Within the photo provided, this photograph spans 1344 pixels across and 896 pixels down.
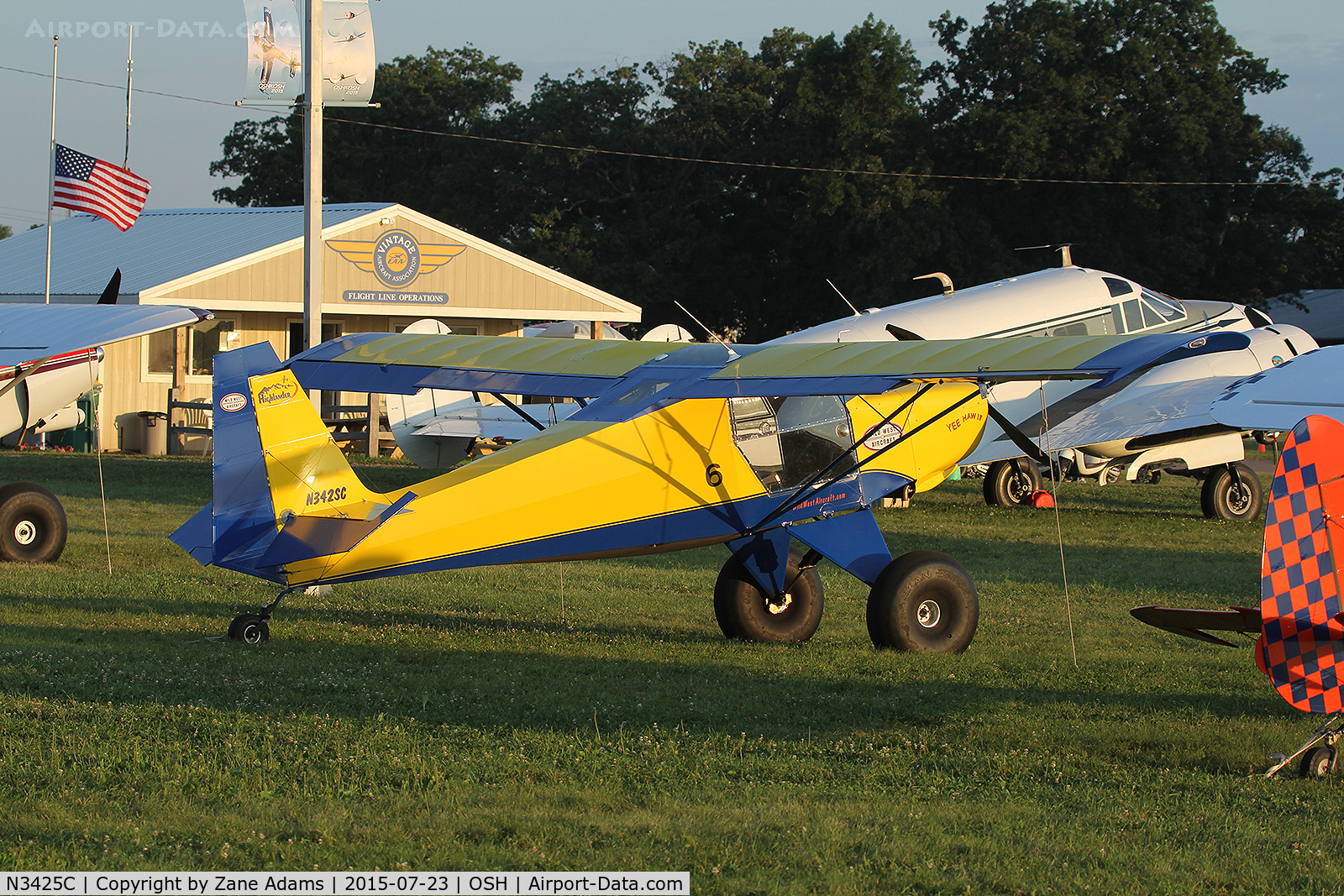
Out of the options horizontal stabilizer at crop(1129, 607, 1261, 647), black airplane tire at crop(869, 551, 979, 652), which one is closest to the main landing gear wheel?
black airplane tire at crop(869, 551, 979, 652)

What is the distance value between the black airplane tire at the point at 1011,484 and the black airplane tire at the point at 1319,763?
1365cm

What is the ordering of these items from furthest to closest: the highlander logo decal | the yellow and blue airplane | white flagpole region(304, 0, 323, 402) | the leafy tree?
the leafy tree → white flagpole region(304, 0, 323, 402) → the highlander logo decal → the yellow and blue airplane

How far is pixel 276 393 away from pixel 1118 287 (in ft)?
44.9

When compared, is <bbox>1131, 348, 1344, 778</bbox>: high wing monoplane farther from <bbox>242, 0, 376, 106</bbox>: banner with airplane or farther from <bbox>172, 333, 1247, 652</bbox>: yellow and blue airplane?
<bbox>242, 0, 376, 106</bbox>: banner with airplane

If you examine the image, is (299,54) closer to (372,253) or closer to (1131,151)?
(372,253)

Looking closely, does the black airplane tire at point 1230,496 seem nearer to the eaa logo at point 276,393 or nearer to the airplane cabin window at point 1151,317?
the airplane cabin window at point 1151,317

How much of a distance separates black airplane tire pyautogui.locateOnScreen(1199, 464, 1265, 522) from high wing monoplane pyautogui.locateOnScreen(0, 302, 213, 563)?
46.2 feet

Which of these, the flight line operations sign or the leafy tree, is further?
the leafy tree

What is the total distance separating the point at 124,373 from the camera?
26766 millimetres

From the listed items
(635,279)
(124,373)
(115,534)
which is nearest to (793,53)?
(635,279)

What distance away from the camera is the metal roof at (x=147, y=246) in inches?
1040

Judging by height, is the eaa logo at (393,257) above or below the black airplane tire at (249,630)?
above

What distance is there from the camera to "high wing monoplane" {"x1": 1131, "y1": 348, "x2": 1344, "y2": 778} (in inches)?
227

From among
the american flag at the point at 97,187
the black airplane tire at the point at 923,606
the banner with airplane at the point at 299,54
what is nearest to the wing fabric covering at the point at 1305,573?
the black airplane tire at the point at 923,606
